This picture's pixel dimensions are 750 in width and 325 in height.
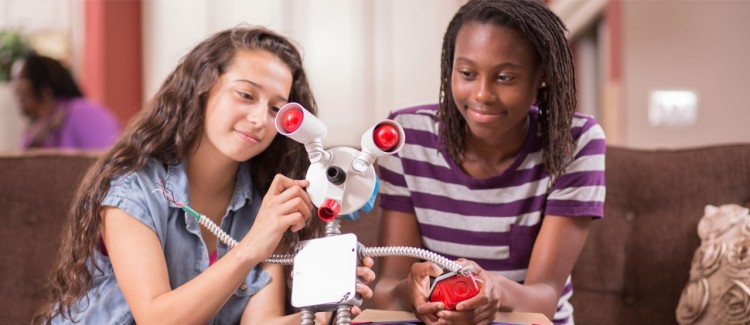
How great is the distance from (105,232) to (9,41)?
3.07 m

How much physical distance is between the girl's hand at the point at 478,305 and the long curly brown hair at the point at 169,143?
323 millimetres

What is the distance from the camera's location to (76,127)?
3076 mm

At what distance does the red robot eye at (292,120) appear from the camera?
93 centimetres

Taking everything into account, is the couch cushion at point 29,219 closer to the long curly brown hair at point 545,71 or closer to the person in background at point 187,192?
the person in background at point 187,192

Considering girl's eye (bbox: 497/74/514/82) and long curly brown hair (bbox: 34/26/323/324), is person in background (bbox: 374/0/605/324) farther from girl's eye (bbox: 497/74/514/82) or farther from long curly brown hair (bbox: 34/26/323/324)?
long curly brown hair (bbox: 34/26/323/324)

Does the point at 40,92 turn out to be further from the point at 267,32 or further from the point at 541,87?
the point at 541,87

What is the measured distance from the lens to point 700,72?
2490 millimetres

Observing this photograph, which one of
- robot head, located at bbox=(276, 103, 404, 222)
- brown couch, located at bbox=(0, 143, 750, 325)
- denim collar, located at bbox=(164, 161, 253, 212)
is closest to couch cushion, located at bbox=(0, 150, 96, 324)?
brown couch, located at bbox=(0, 143, 750, 325)

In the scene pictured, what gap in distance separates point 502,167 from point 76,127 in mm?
2236

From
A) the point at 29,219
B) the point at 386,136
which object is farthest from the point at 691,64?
the point at 29,219

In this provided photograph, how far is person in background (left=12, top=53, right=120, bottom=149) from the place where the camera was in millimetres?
3078

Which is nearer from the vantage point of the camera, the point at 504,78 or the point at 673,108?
the point at 504,78

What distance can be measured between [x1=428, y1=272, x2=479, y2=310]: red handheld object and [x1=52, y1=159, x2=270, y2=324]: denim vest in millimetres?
393

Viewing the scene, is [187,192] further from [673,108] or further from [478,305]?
[673,108]
